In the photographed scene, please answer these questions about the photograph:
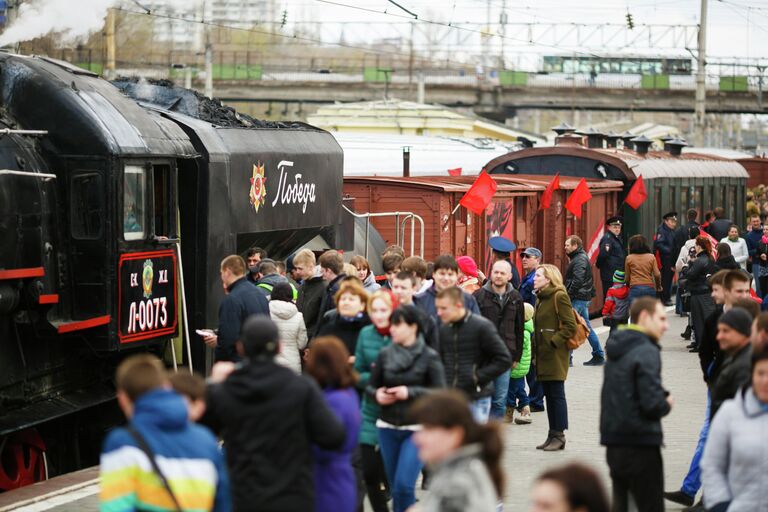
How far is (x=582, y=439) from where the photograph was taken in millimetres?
12602

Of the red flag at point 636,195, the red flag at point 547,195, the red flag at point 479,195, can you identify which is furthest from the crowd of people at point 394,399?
the red flag at point 636,195

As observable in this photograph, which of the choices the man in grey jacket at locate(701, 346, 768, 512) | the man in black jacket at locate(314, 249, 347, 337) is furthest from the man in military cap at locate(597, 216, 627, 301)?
the man in grey jacket at locate(701, 346, 768, 512)

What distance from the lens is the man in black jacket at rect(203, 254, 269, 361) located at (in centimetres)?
1091

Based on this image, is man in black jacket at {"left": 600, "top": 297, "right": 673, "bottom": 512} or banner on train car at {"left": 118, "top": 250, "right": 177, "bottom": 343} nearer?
man in black jacket at {"left": 600, "top": 297, "right": 673, "bottom": 512}

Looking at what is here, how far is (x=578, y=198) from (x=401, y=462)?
1658 centimetres

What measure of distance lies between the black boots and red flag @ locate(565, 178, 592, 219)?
1249cm

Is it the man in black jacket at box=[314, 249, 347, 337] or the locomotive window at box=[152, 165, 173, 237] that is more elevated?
the locomotive window at box=[152, 165, 173, 237]

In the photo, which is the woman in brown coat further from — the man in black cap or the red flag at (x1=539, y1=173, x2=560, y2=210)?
the man in black cap

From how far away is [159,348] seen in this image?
1251cm

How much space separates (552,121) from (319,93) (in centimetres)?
10611

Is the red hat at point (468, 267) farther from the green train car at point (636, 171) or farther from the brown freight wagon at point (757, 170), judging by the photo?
the brown freight wagon at point (757, 170)

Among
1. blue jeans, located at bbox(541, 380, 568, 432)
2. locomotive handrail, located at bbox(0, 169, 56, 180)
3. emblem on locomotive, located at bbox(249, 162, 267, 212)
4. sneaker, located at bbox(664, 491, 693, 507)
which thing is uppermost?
locomotive handrail, located at bbox(0, 169, 56, 180)

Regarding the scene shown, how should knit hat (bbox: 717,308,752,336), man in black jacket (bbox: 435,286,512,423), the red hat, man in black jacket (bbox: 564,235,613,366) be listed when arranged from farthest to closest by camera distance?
man in black jacket (bbox: 564,235,613,366) < the red hat < man in black jacket (bbox: 435,286,512,423) < knit hat (bbox: 717,308,752,336)

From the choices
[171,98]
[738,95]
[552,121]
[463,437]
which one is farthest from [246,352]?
[552,121]
